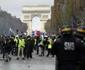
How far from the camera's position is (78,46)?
11414 mm

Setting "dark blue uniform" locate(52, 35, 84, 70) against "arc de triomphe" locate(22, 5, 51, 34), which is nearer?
"dark blue uniform" locate(52, 35, 84, 70)

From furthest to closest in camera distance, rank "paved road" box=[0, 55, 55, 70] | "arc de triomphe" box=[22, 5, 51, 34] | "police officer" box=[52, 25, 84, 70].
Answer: "arc de triomphe" box=[22, 5, 51, 34]
"paved road" box=[0, 55, 55, 70]
"police officer" box=[52, 25, 84, 70]

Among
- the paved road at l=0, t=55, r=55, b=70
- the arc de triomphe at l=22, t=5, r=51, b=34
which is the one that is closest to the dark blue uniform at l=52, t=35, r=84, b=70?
the paved road at l=0, t=55, r=55, b=70

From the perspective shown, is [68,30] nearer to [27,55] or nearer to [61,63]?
[61,63]

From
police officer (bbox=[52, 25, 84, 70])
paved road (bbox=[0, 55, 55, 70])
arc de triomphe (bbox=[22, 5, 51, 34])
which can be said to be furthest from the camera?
arc de triomphe (bbox=[22, 5, 51, 34])

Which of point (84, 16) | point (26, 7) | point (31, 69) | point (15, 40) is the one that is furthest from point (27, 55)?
point (26, 7)

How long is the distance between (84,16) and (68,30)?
41.5 meters

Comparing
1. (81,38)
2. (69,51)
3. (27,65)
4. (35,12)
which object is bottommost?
(27,65)

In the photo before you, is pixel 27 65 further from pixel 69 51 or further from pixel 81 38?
pixel 69 51

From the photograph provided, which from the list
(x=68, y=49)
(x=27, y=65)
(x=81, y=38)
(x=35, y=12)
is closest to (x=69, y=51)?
(x=68, y=49)

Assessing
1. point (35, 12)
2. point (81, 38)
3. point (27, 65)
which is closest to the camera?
point (81, 38)

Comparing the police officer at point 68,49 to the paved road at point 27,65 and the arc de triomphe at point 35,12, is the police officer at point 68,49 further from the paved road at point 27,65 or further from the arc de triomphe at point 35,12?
the arc de triomphe at point 35,12

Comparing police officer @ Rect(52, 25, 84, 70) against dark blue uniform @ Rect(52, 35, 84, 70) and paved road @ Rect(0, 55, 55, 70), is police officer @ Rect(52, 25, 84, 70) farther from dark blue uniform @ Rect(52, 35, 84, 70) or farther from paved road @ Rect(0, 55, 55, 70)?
paved road @ Rect(0, 55, 55, 70)

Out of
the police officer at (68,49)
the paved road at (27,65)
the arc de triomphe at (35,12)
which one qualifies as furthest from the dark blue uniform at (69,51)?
the arc de triomphe at (35,12)
